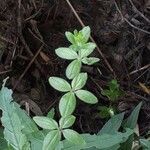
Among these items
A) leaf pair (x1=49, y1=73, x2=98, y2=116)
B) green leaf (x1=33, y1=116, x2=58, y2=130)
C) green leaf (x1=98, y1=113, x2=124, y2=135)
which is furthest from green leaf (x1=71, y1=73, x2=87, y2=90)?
green leaf (x1=98, y1=113, x2=124, y2=135)

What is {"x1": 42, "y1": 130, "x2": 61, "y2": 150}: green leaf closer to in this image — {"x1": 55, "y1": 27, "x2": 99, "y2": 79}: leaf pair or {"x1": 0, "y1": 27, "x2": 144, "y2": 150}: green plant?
{"x1": 0, "y1": 27, "x2": 144, "y2": 150}: green plant

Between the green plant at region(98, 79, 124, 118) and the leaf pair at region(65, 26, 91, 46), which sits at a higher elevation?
the leaf pair at region(65, 26, 91, 46)

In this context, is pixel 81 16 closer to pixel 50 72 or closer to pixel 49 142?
pixel 50 72

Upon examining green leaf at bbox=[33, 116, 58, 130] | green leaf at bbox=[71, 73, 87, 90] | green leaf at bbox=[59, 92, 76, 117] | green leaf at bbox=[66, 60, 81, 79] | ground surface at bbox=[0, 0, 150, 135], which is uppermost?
green leaf at bbox=[66, 60, 81, 79]

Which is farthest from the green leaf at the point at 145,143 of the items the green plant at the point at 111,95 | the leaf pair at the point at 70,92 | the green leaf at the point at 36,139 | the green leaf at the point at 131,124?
the leaf pair at the point at 70,92

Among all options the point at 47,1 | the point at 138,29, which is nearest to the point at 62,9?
the point at 47,1

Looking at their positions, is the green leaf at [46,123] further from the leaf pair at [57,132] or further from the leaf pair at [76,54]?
the leaf pair at [76,54]

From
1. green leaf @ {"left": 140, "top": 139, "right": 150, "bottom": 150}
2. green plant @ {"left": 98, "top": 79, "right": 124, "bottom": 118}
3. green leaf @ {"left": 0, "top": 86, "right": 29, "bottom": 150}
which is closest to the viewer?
green leaf @ {"left": 0, "top": 86, "right": 29, "bottom": 150}

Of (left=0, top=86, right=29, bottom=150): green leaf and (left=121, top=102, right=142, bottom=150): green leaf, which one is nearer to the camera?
(left=0, top=86, right=29, bottom=150): green leaf

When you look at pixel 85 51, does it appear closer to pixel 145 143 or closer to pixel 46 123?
pixel 46 123
